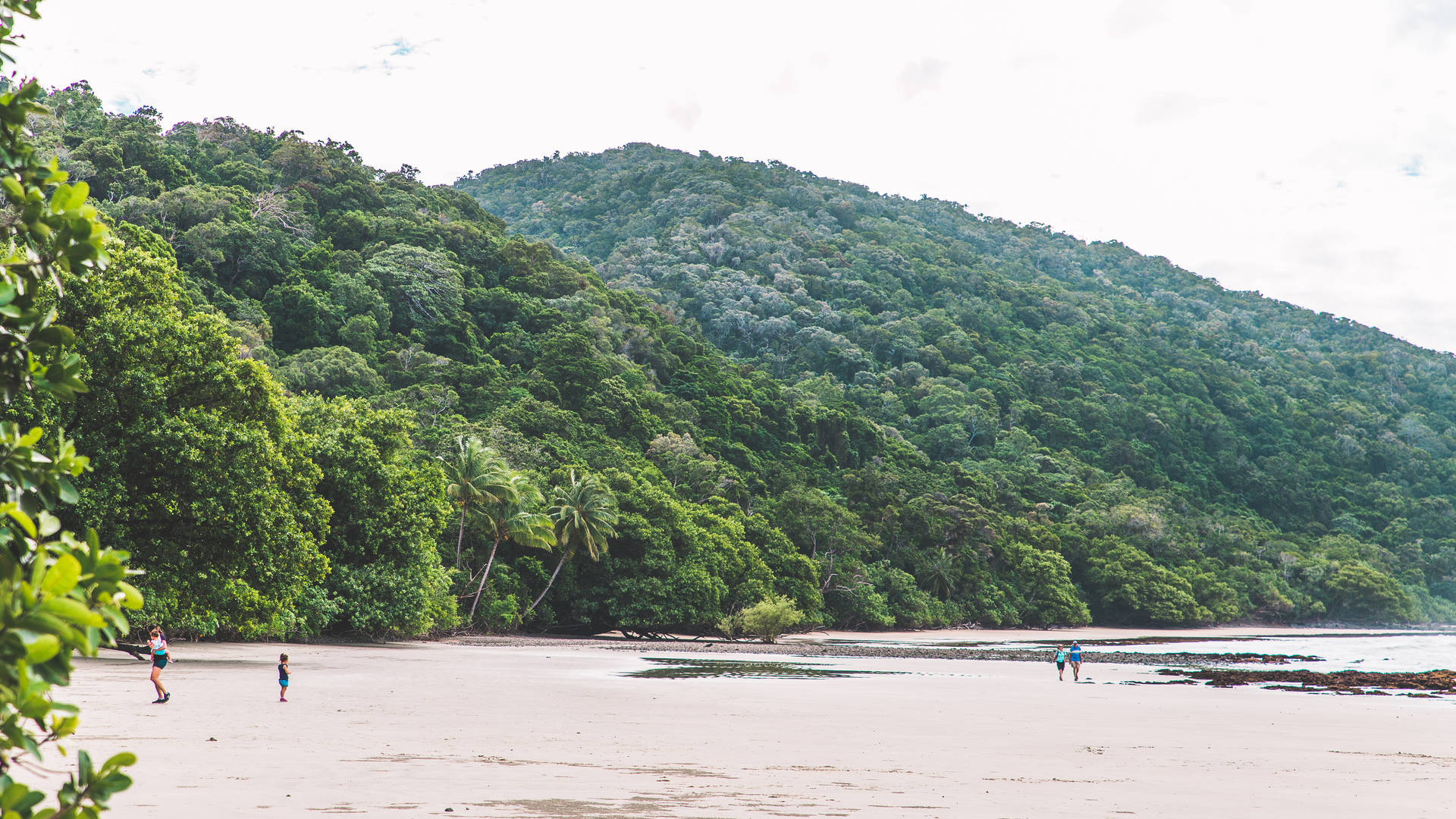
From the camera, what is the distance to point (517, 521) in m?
44.2

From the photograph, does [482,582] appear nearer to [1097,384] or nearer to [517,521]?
[517,521]

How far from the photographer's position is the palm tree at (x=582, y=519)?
1874 inches

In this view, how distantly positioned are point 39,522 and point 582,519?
4583 centimetres

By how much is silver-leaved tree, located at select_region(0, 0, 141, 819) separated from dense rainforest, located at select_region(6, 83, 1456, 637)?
13259 millimetres

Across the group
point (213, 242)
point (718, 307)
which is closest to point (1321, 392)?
point (718, 307)

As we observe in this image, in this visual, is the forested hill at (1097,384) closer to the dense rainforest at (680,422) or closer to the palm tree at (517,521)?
the dense rainforest at (680,422)

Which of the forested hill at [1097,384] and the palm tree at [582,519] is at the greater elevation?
the forested hill at [1097,384]

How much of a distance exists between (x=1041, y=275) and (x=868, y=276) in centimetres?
4941

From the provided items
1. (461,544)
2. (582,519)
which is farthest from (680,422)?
(461,544)

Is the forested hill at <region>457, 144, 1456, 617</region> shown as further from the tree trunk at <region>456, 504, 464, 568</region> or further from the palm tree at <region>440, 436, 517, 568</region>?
the palm tree at <region>440, 436, 517, 568</region>

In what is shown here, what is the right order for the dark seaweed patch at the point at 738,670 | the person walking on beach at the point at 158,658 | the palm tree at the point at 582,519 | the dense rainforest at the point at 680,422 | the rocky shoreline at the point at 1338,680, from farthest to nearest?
the palm tree at the point at 582,519
the rocky shoreline at the point at 1338,680
the dark seaweed patch at the point at 738,670
the dense rainforest at the point at 680,422
the person walking on beach at the point at 158,658

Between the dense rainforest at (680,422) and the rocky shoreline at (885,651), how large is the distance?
7.87ft

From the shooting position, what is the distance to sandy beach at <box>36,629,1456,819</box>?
9.67 m

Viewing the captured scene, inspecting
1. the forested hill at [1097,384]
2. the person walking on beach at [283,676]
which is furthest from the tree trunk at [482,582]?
the forested hill at [1097,384]
